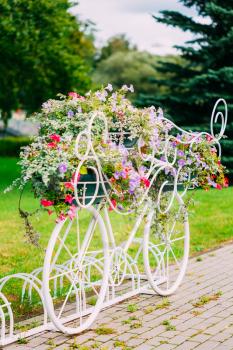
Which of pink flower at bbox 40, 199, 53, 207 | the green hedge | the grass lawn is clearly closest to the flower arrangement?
pink flower at bbox 40, 199, 53, 207

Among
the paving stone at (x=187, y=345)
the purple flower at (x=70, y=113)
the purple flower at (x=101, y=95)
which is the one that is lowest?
the paving stone at (x=187, y=345)

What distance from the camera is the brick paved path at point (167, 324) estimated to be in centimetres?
450

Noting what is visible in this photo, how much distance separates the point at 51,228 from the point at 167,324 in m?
5.20

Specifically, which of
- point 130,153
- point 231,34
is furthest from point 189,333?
point 231,34

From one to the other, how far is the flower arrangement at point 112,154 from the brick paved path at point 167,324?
883 mm

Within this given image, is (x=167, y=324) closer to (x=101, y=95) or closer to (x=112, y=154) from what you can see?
(x=112, y=154)

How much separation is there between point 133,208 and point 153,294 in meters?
1.19

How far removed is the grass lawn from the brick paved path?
2.47ft

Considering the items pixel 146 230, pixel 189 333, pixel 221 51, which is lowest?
pixel 189 333

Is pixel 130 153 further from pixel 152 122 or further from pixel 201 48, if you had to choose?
pixel 201 48

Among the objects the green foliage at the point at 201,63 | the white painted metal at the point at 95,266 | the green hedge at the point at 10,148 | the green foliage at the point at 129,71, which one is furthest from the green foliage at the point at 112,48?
the white painted metal at the point at 95,266

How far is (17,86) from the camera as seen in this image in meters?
23.7

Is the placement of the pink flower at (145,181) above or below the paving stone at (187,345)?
above

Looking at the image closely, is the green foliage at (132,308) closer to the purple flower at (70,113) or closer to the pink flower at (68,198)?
the pink flower at (68,198)
